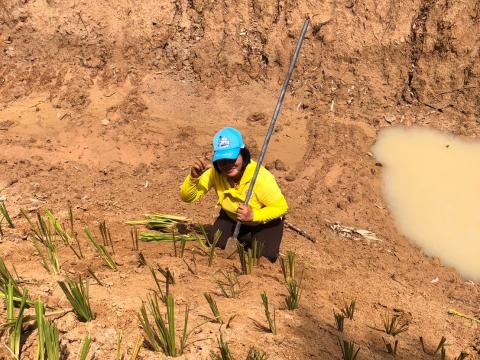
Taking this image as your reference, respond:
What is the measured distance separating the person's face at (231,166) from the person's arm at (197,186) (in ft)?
1.05

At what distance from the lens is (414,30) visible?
641 centimetres

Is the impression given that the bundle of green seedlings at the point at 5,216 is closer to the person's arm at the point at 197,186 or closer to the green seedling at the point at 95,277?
the green seedling at the point at 95,277

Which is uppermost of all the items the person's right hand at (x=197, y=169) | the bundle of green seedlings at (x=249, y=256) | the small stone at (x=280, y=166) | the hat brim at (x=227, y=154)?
the hat brim at (x=227, y=154)

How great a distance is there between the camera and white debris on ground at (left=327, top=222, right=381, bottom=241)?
4.62 metres

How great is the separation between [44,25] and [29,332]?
5406mm

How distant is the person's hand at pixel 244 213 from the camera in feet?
11.1

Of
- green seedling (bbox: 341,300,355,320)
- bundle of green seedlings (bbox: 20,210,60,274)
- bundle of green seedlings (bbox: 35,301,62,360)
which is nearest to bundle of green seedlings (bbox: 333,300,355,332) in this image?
green seedling (bbox: 341,300,355,320)

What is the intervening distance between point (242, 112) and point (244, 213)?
131 inches

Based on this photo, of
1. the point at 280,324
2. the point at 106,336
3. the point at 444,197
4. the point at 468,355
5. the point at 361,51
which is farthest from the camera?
the point at 361,51

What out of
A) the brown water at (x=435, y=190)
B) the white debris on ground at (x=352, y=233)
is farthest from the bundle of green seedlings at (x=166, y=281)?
the brown water at (x=435, y=190)

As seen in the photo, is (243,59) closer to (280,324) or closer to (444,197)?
(444,197)

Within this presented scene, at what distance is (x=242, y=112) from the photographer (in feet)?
21.4

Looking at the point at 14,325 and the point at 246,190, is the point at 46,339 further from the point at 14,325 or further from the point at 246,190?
the point at 246,190

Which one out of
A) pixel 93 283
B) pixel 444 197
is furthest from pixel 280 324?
pixel 444 197
